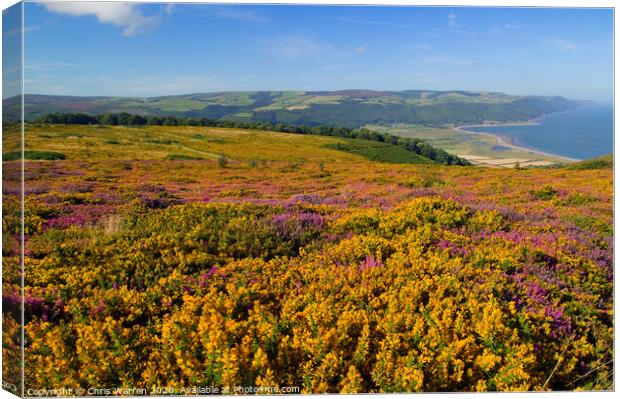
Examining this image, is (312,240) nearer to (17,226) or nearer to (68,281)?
(68,281)

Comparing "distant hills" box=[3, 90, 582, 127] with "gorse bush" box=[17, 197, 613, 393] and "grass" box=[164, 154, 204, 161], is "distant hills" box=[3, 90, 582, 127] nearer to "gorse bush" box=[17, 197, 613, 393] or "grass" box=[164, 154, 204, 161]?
"grass" box=[164, 154, 204, 161]

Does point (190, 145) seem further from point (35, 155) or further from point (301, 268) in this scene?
point (301, 268)

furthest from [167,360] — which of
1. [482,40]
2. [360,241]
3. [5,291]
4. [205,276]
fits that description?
[482,40]

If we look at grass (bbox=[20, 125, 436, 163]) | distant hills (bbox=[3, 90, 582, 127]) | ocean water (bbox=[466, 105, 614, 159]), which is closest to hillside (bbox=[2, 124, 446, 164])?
grass (bbox=[20, 125, 436, 163])

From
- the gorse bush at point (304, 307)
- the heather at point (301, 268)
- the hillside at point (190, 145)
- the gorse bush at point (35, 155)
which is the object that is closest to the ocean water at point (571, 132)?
the heather at point (301, 268)

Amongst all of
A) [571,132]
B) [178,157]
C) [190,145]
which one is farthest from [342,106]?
[571,132]

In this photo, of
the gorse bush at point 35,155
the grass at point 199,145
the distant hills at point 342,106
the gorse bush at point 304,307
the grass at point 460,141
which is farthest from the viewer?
the grass at point 460,141

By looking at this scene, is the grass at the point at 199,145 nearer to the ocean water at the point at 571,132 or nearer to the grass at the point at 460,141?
the grass at the point at 460,141
